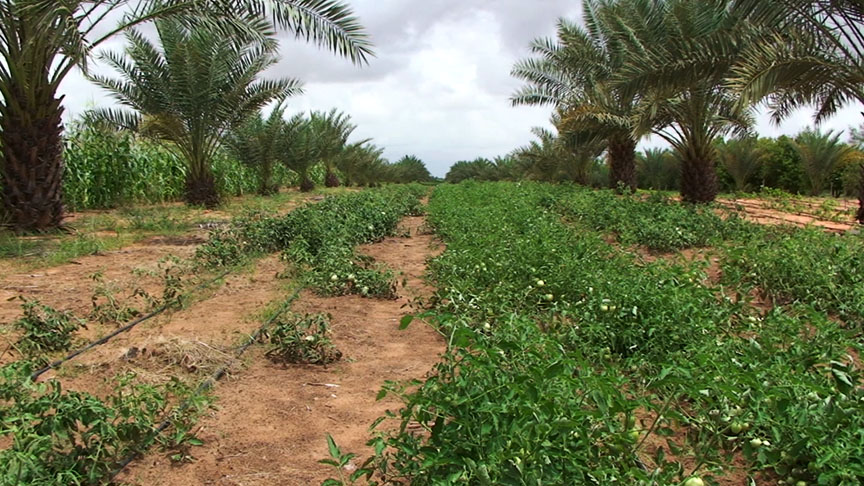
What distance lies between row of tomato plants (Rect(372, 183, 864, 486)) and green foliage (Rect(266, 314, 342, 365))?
2.27 ft

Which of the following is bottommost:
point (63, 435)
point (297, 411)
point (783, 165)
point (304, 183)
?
point (297, 411)

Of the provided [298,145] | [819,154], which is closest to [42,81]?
[298,145]

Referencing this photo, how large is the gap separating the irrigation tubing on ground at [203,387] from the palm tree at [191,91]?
8.48m

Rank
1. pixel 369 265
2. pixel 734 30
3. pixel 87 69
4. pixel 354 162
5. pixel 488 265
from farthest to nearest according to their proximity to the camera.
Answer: pixel 354 162 → pixel 734 30 → pixel 87 69 → pixel 369 265 → pixel 488 265

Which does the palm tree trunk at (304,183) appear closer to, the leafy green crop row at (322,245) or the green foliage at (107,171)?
the green foliage at (107,171)

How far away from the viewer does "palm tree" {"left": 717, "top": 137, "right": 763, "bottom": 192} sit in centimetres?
2603

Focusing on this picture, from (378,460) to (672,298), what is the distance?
2132 mm

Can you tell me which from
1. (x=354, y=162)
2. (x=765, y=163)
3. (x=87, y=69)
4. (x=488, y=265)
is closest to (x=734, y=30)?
(x=488, y=265)

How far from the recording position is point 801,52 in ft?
26.3

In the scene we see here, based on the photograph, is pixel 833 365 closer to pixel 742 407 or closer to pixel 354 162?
pixel 742 407

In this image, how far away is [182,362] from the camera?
330 centimetres

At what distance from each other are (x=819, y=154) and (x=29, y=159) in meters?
26.0

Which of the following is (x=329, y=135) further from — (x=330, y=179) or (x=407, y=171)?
(x=407, y=171)

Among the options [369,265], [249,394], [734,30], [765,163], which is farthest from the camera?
[765,163]
